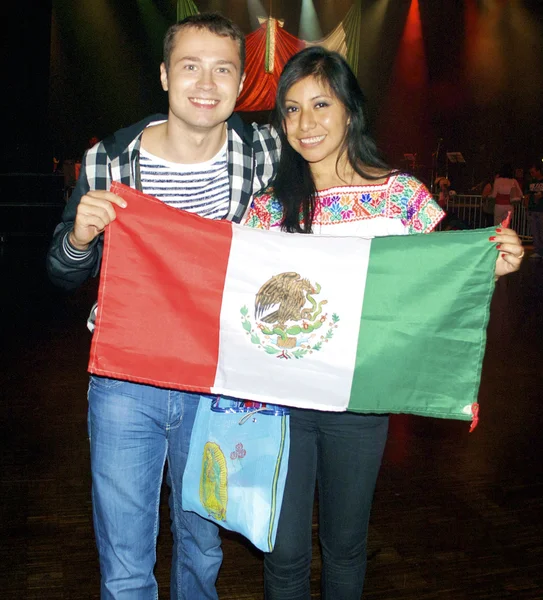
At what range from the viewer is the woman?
1872 millimetres

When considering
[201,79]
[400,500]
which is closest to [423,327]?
[201,79]

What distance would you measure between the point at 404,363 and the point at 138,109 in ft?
48.8

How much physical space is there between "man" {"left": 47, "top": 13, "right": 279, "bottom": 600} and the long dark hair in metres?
0.13

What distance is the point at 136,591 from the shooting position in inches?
75.0

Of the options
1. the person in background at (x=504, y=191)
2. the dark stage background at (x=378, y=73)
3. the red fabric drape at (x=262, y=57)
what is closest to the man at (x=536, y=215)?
the person in background at (x=504, y=191)

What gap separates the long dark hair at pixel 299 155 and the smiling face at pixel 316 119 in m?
0.02

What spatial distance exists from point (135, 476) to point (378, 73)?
14951 mm

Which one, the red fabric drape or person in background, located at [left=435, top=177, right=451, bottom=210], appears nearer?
the red fabric drape

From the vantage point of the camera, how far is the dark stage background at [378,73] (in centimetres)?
1227

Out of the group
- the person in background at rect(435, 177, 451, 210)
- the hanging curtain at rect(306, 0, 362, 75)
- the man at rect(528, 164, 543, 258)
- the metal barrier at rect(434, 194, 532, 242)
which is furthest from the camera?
the person in background at rect(435, 177, 451, 210)

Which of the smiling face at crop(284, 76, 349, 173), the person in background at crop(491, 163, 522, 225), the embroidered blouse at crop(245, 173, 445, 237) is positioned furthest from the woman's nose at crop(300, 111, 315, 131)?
the person in background at crop(491, 163, 522, 225)

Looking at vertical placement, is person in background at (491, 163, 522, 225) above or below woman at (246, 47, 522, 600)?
above

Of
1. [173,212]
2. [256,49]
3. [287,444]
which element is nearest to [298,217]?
[173,212]

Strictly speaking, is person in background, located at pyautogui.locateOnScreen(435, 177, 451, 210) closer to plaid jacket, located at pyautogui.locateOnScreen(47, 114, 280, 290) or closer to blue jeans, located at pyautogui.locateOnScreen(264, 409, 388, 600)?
plaid jacket, located at pyautogui.locateOnScreen(47, 114, 280, 290)
